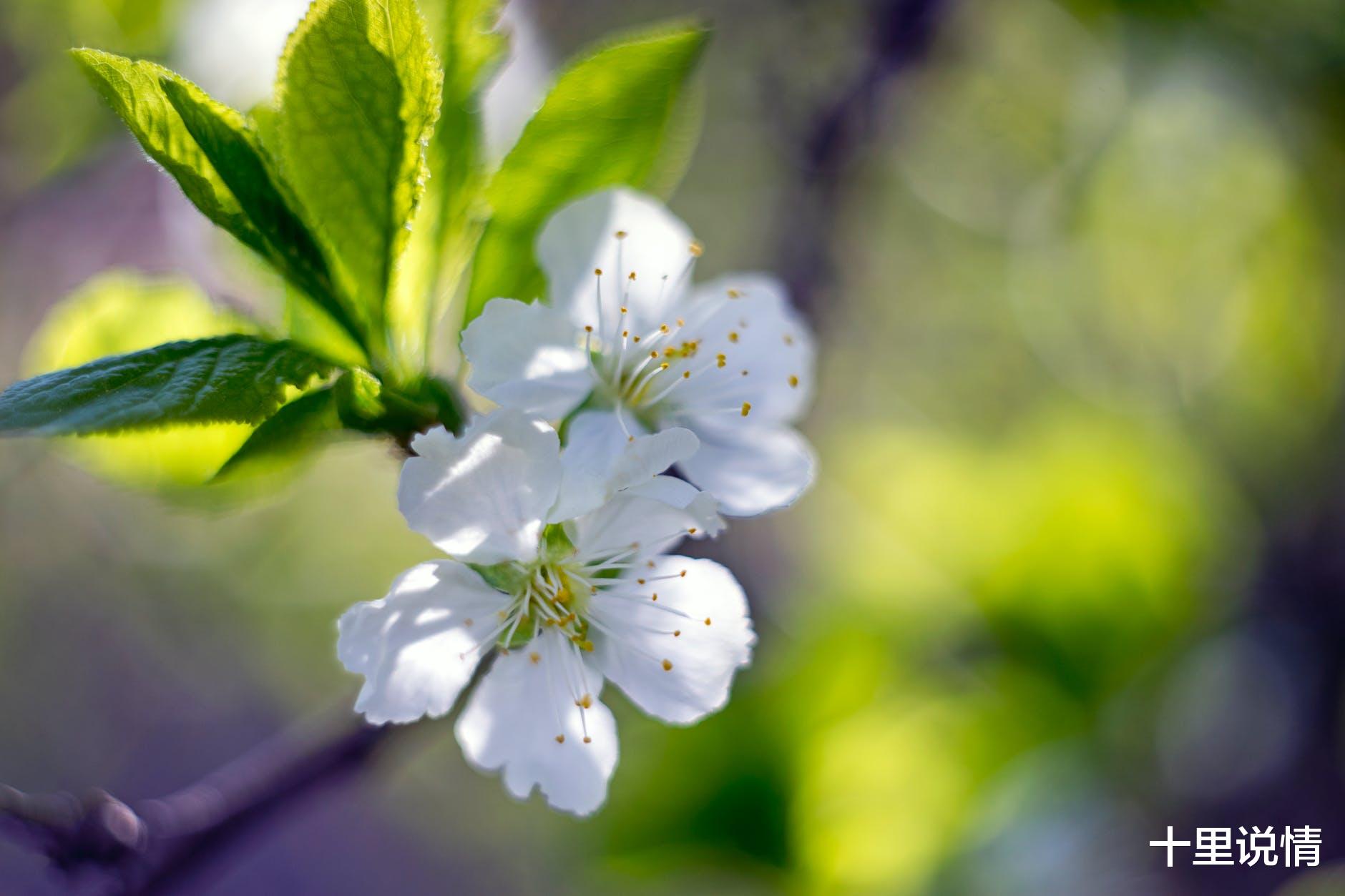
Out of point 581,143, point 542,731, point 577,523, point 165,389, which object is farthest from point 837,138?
point 165,389

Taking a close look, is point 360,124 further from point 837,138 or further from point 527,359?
point 837,138

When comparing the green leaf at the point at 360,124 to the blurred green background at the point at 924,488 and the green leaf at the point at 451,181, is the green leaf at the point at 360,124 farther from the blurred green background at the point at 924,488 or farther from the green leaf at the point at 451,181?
the blurred green background at the point at 924,488

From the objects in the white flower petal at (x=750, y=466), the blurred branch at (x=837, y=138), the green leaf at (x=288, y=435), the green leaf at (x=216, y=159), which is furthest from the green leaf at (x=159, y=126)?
the blurred branch at (x=837, y=138)

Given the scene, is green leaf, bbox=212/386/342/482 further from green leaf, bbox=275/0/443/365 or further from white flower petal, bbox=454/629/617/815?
white flower petal, bbox=454/629/617/815

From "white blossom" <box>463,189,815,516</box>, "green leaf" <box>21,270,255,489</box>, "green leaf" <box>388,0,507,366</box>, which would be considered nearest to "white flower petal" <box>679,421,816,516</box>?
"white blossom" <box>463,189,815,516</box>

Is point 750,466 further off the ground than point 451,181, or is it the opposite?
point 451,181

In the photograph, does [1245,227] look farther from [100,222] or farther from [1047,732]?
[100,222]
